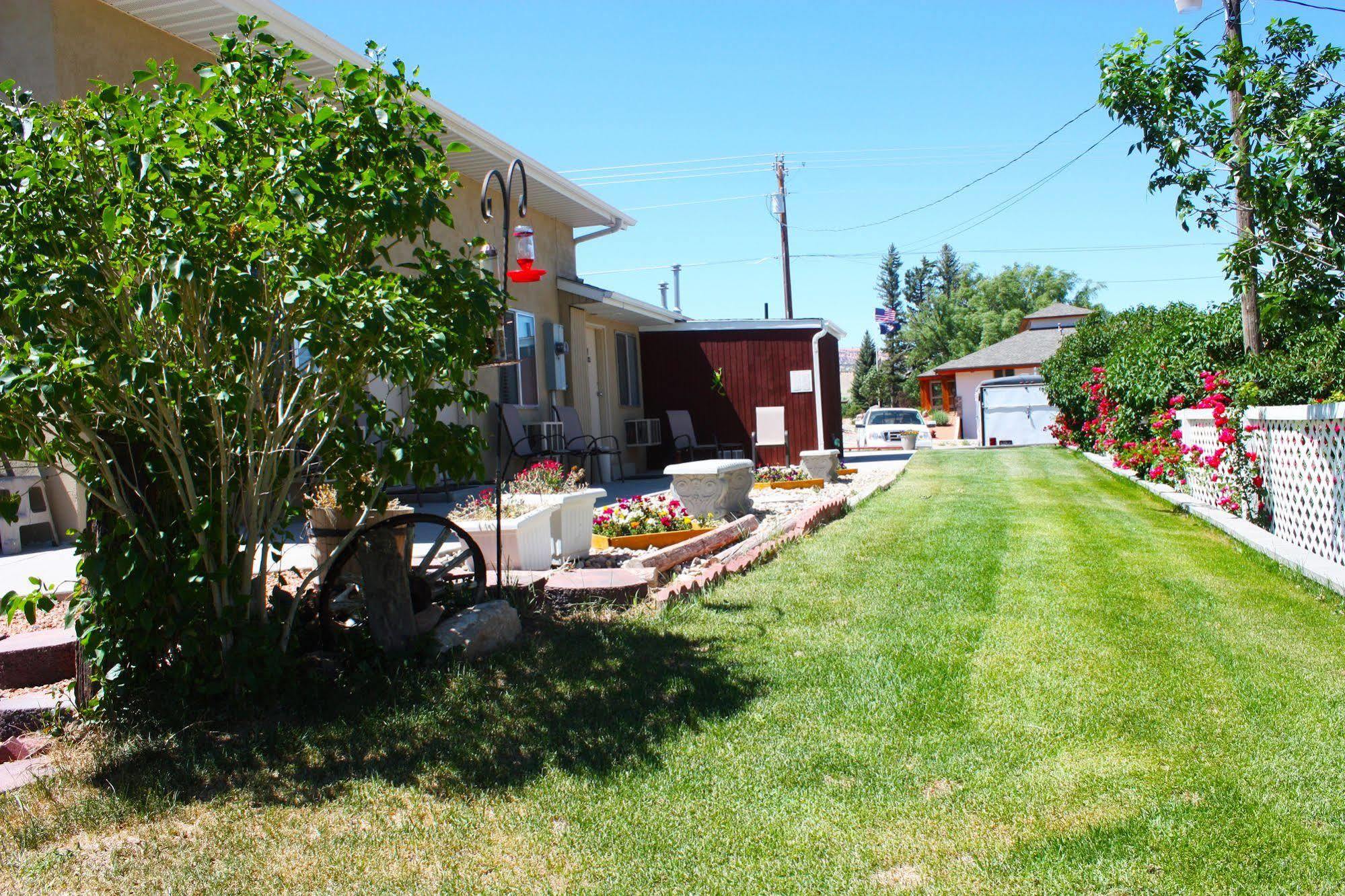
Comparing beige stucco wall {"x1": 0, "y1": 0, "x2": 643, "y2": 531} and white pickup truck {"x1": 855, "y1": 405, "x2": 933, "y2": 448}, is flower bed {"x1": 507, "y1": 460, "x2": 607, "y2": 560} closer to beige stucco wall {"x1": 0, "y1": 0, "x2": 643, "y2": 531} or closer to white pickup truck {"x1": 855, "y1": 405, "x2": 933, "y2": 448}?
beige stucco wall {"x1": 0, "y1": 0, "x2": 643, "y2": 531}

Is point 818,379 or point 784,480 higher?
point 818,379

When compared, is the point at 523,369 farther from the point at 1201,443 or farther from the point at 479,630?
the point at 479,630

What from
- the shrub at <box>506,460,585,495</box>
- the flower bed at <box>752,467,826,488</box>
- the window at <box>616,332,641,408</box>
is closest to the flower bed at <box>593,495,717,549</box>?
the shrub at <box>506,460,585,495</box>

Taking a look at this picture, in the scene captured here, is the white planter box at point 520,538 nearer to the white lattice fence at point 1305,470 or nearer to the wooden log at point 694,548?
the wooden log at point 694,548

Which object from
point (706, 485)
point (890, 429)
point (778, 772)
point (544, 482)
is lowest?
point (778, 772)

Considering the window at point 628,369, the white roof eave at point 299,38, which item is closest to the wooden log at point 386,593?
the white roof eave at point 299,38

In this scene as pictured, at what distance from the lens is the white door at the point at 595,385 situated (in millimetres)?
13875

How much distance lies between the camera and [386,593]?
3977mm

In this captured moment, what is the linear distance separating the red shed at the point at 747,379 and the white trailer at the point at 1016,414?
38.9 ft

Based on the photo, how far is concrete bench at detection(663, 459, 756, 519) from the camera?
27.1 ft

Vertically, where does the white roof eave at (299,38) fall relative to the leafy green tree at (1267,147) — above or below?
above

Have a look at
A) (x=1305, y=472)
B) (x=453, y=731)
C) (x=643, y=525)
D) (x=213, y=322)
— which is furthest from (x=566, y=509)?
(x=1305, y=472)

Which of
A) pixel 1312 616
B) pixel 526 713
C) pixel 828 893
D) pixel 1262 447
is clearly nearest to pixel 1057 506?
pixel 1262 447

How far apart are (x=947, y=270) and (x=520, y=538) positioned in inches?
3068
